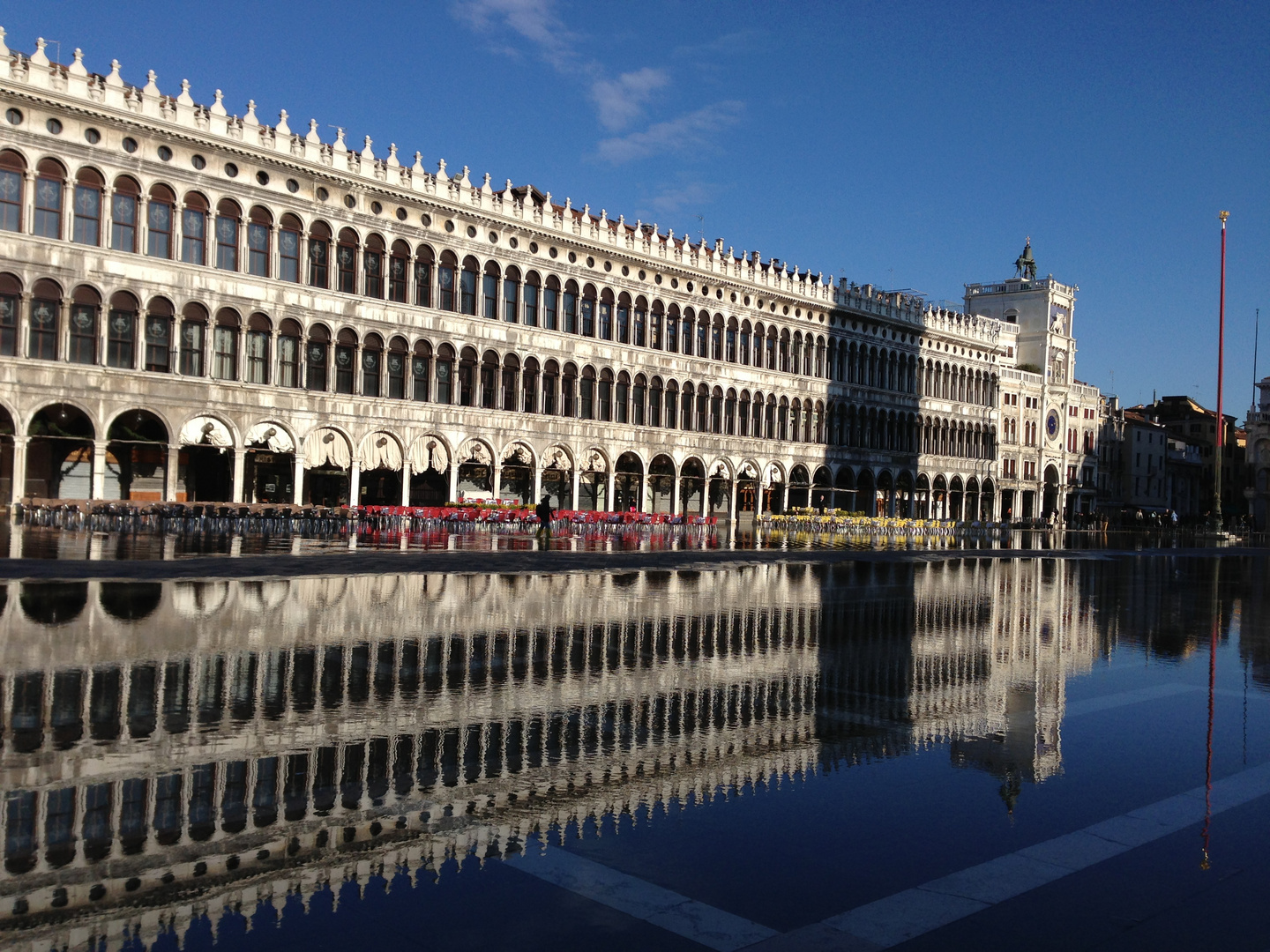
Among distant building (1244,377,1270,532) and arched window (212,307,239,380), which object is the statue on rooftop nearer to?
distant building (1244,377,1270,532)

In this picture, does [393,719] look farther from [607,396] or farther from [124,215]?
[607,396]

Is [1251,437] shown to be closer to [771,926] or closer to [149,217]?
[149,217]

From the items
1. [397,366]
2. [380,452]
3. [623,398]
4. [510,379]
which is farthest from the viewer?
[623,398]

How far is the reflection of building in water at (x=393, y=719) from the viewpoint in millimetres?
5148

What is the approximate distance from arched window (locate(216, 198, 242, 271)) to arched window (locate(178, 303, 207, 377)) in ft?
6.79

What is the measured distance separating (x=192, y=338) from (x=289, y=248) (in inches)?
223

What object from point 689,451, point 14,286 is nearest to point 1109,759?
point 14,286

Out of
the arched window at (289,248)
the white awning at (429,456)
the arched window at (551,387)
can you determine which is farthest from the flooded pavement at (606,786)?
the arched window at (551,387)

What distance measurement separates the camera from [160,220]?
39.4 metres

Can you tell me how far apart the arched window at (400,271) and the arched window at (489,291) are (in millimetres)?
4135

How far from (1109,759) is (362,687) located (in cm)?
586

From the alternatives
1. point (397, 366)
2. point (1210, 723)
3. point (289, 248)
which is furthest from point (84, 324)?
point (1210, 723)

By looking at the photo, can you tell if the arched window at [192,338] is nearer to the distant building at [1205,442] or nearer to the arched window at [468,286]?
the arched window at [468,286]

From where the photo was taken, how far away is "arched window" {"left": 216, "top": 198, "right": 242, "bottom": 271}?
1617 inches
